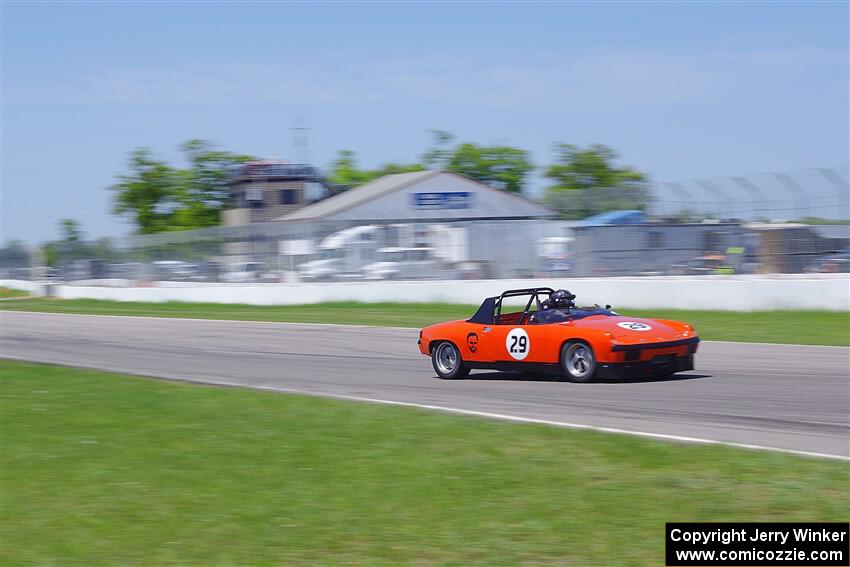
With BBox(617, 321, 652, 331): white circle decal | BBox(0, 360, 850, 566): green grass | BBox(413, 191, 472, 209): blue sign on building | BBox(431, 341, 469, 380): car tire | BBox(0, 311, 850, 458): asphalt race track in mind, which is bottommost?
BBox(0, 360, 850, 566): green grass

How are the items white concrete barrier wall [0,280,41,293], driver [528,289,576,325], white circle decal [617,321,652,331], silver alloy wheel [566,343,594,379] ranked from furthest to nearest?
white concrete barrier wall [0,280,41,293]
driver [528,289,576,325]
silver alloy wheel [566,343,594,379]
white circle decal [617,321,652,331]

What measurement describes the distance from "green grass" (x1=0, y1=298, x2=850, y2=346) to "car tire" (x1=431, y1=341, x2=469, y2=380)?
19.9 ft

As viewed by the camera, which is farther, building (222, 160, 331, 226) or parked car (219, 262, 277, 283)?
building (222, 160, 331, 226)

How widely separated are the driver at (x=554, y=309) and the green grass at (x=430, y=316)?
17.5 feet

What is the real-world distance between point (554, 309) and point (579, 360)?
2.91ft

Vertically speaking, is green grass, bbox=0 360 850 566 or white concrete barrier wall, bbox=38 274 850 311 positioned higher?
white concrete barrier wall, bbox=38 274 850 311

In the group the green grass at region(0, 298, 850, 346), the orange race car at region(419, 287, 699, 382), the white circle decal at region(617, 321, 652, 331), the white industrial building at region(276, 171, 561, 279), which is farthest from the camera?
the white industrial building at region(276, 171, 561, 279)

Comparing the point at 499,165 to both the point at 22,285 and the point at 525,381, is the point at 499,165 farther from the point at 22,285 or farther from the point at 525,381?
the point at 525,381

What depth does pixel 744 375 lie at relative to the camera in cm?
1243

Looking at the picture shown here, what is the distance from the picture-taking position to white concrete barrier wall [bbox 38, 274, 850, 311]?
21.4m

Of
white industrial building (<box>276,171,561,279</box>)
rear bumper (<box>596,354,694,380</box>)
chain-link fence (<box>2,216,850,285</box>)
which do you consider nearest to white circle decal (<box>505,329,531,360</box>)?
rear bumper (<box>596,354,694,380</box>)

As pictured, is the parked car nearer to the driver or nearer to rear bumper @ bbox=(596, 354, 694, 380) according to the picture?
the driver

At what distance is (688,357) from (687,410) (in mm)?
2089

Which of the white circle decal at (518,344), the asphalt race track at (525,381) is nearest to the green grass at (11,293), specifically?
the asphalt race track at (525,381)
